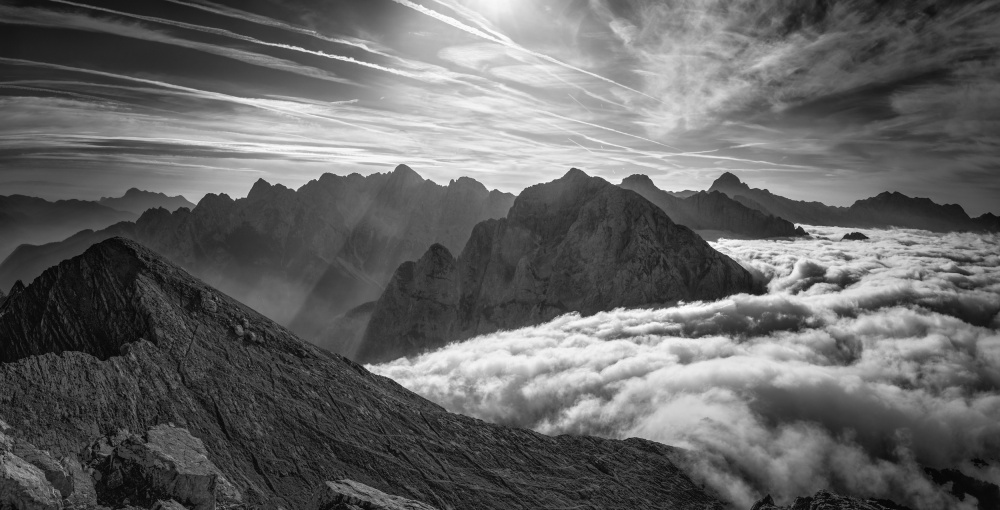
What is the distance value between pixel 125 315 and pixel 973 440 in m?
157

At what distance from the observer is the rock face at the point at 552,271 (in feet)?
491

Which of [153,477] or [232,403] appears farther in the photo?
[232,403]

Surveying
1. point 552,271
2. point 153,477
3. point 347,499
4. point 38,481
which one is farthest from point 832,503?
point 552,271

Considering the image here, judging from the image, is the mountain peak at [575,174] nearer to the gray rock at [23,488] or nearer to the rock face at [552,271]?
the rock face at [552,271]

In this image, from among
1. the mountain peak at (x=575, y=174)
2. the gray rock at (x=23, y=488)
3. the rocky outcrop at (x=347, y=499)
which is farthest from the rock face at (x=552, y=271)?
the gray rock at (x=23, y=488)

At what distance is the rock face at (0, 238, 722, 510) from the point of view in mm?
30547

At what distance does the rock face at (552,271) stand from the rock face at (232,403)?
108 m

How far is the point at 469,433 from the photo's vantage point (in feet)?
152

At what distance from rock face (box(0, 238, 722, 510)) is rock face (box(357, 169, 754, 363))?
108 m

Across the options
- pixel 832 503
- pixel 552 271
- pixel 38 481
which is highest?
pixel 38 481

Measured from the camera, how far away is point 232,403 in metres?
36.0

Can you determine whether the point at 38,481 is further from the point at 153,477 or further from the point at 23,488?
the point at 153,477

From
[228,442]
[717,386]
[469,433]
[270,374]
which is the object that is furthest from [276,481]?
[717,386]

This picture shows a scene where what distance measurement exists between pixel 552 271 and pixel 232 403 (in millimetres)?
133677
